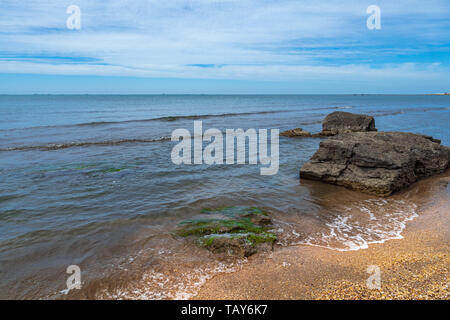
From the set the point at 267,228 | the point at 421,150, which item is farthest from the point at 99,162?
the point at 421,150

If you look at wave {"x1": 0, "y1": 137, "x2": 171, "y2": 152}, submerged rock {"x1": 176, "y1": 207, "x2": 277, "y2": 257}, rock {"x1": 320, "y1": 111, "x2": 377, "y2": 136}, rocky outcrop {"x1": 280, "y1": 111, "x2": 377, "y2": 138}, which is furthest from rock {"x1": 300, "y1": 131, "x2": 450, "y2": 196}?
wave {"x1": 0, "y1": 137, "x2": 171, "y2": 152}

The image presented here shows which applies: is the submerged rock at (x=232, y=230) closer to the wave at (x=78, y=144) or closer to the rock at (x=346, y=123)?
the wave at (x=78, y=144)

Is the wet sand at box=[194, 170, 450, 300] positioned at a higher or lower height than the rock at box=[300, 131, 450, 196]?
lower

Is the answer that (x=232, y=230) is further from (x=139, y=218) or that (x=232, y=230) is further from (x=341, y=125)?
(x=341, y=125)

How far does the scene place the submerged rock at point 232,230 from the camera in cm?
543

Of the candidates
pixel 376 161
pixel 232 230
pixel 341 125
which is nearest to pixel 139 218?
pixel 232 230

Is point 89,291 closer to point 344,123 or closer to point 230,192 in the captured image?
point 230,192

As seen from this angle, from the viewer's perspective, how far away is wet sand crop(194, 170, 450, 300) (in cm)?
399

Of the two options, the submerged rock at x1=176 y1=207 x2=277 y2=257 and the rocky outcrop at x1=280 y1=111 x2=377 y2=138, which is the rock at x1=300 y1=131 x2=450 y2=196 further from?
the rocky outcrop at x1=280 y1=111 x2=377 y2=138

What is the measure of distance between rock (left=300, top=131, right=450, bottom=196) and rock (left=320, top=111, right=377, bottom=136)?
11.3 m

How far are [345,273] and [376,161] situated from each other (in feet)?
19.2

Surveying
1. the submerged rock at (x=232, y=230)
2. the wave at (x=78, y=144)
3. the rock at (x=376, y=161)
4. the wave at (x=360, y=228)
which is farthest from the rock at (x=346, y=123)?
the submerged rock at (x=232, y=230)

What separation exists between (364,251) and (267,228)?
2011mm

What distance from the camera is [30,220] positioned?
6727mm
